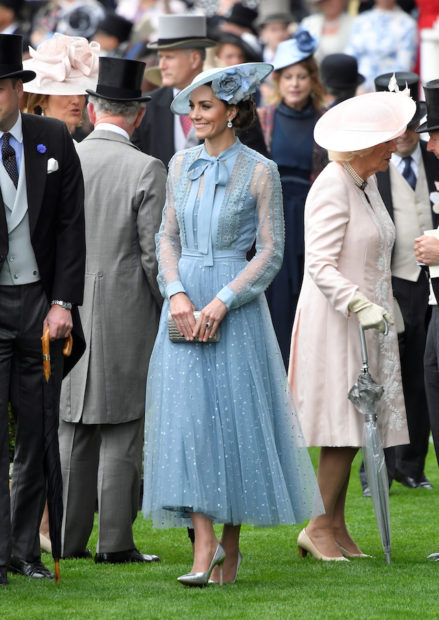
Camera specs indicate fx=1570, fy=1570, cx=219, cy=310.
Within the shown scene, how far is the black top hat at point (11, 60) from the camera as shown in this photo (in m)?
6.53

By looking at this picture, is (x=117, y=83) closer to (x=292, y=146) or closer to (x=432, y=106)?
(x=432, y=106)

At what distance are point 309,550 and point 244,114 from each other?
2.07 meters

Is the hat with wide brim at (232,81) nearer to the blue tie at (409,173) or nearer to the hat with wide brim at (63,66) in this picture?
the hat with wide brim at (63,66)

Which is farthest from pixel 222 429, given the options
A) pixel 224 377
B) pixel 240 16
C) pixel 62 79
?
pixel 240 16

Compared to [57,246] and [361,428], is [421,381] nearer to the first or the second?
[361,428]

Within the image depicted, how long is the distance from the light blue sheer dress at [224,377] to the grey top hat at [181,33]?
3.75 meters

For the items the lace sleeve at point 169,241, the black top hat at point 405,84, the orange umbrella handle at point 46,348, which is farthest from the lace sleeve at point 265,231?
the black top hat at point 405,84

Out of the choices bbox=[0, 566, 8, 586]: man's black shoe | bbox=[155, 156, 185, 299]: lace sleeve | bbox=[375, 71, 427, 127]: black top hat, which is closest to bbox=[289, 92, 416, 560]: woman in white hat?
bbox=[155, 156, 185, 299]: lace sleeve

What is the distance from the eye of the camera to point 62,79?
809 cm

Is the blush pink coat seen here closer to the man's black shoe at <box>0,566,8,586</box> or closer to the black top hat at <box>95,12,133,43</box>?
the man's black shoe at <box>0,566,8,586</box>

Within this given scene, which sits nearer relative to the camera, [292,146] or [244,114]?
[244,114]

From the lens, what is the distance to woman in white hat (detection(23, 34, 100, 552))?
8.08 meters

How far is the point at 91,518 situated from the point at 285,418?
52.2 inches

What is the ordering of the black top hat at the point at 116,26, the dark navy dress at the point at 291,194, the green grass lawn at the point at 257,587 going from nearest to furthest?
the green grass lawn at the point at 257,587 → the dark navy dress at the point at 291,194 → the black top hat at the point at 116,26
